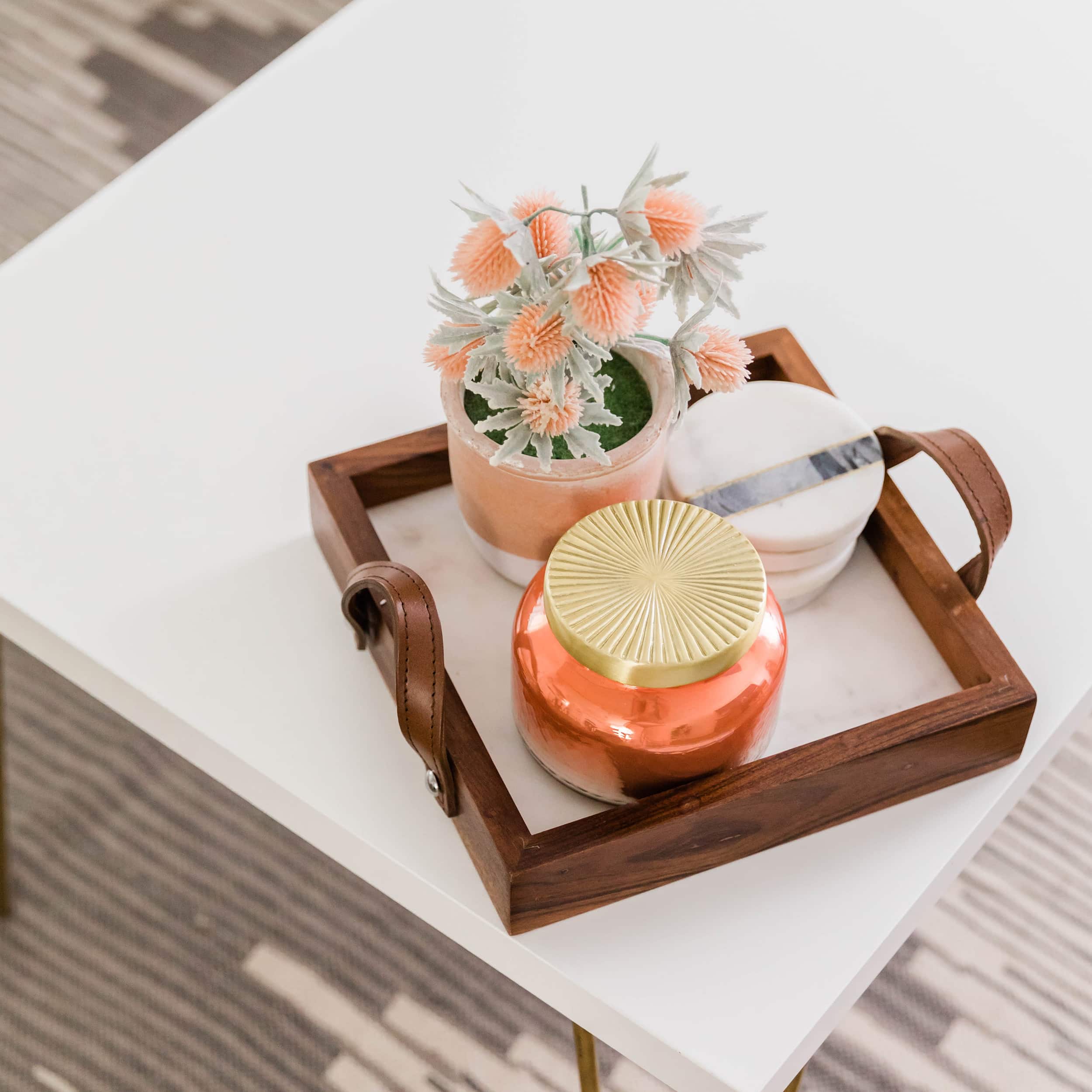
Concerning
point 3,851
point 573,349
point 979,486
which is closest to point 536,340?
point 573,349

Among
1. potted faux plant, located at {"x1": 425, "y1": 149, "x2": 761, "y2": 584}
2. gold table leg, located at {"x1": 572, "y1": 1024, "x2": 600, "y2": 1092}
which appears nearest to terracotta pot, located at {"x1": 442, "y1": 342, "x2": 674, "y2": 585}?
potted faux plant, located at {"x1": 425, "y1": 149, "x2": 761, "y2": 584}

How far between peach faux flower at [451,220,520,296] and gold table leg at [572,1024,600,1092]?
1.70ft

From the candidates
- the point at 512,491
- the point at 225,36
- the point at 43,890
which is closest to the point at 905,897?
the point at 512,491

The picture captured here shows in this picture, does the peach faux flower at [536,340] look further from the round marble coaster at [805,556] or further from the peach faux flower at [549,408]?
the round marble coaster at [805,556]

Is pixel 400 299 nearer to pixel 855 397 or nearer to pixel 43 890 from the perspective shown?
pixel 855 397

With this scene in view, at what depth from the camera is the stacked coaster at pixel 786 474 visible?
59 centimetres

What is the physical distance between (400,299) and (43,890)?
0.64m

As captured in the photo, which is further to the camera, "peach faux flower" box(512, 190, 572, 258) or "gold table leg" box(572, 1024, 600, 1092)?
"gold table leg" box(572, 1024, 600, 1092)

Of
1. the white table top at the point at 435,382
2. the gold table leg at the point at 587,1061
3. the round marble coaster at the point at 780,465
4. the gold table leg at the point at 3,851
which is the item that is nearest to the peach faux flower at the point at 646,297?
the round marble coaster at the point at 780,465

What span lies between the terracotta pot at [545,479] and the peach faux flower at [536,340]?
0.26ft

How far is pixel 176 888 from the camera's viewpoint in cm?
107

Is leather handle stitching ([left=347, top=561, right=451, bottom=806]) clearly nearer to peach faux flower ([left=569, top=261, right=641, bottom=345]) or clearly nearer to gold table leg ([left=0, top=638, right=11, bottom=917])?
peach faux flower ([left=569, top=261, right=641, bottom=345])

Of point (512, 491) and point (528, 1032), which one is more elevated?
point (512, 491)

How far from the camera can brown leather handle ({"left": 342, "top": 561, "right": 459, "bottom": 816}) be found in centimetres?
51
